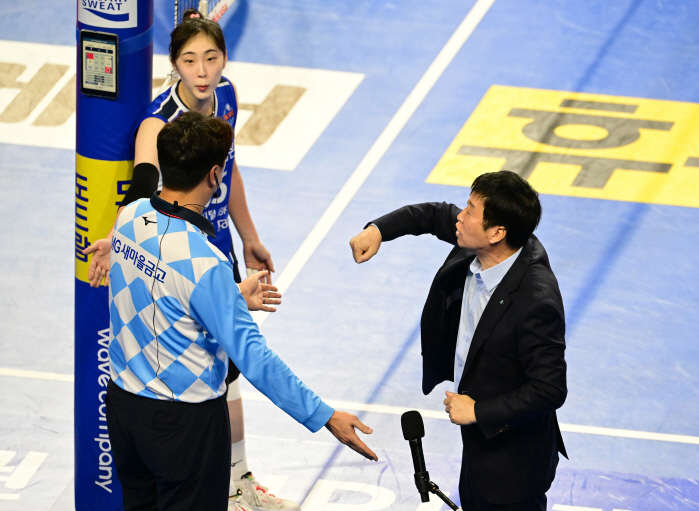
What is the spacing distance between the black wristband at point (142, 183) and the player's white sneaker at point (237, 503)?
1793 mm

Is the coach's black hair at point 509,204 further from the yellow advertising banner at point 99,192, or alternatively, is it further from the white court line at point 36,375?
the white court line at point 36,375

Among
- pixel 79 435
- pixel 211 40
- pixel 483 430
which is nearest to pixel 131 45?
pixel 211 40

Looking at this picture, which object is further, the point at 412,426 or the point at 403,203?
the point at 403,203

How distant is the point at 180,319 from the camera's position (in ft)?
11.6

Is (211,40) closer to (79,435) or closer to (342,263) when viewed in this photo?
(79,435)

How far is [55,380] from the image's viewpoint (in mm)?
6277

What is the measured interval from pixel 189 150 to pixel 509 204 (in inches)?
49.6

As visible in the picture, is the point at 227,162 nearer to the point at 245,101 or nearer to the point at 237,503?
the point at 237,503

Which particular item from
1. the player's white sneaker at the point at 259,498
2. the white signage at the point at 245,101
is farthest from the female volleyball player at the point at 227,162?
the white signage at the point at 245,101

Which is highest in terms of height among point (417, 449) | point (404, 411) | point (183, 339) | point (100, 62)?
point (100, 62)

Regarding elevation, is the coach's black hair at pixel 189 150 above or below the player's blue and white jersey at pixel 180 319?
above

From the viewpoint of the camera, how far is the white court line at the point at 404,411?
5.97 meters

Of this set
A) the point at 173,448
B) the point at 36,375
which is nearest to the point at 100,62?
the point at 173,448

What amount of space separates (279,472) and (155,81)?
5755 millimetres
